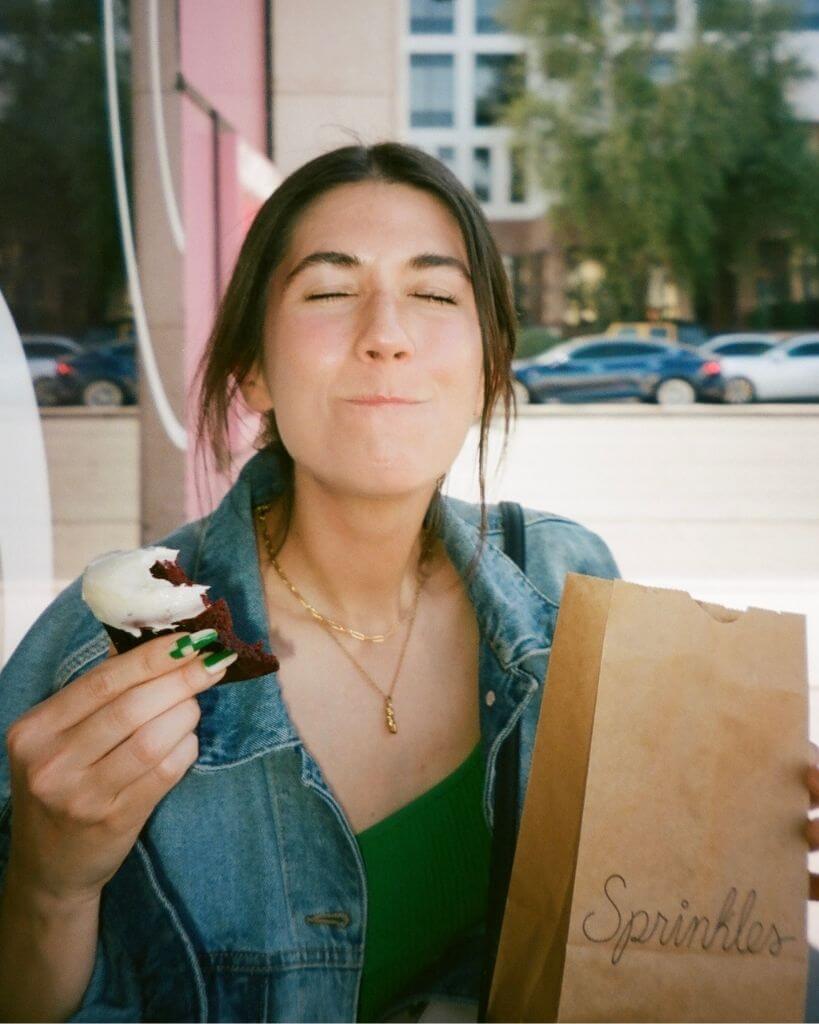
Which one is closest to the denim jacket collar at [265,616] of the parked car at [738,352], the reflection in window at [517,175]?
the parked car at [738,352]

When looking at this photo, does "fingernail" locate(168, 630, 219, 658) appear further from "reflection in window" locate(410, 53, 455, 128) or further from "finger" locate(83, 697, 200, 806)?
"reflection in window" locate(410, 53, 455, 128)

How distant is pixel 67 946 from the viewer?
1.09 m

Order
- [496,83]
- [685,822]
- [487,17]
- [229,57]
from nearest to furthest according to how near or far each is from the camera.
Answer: [685,822] < [229,57] < [487,17] < [496,83]

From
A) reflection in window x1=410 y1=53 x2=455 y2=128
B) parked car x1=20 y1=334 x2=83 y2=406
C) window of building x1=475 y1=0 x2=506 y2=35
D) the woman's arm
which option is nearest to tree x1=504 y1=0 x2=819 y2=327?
window of building x1=475 y1=0 x2=506 y2=35

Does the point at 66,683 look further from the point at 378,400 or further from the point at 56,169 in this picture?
the point at 56,169

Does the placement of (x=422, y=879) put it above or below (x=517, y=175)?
below

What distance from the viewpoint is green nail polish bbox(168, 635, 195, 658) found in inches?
37.2

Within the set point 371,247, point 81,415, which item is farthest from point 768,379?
point 371,247

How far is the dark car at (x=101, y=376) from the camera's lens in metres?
2.70

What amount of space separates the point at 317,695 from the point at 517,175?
576 inches

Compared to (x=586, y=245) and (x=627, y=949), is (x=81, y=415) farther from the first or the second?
(x=586, y=245)

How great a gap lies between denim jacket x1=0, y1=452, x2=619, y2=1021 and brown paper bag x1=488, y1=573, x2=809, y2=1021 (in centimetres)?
41

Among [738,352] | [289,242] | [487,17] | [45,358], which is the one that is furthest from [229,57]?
[487,17]

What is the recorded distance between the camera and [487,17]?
42.7ft
